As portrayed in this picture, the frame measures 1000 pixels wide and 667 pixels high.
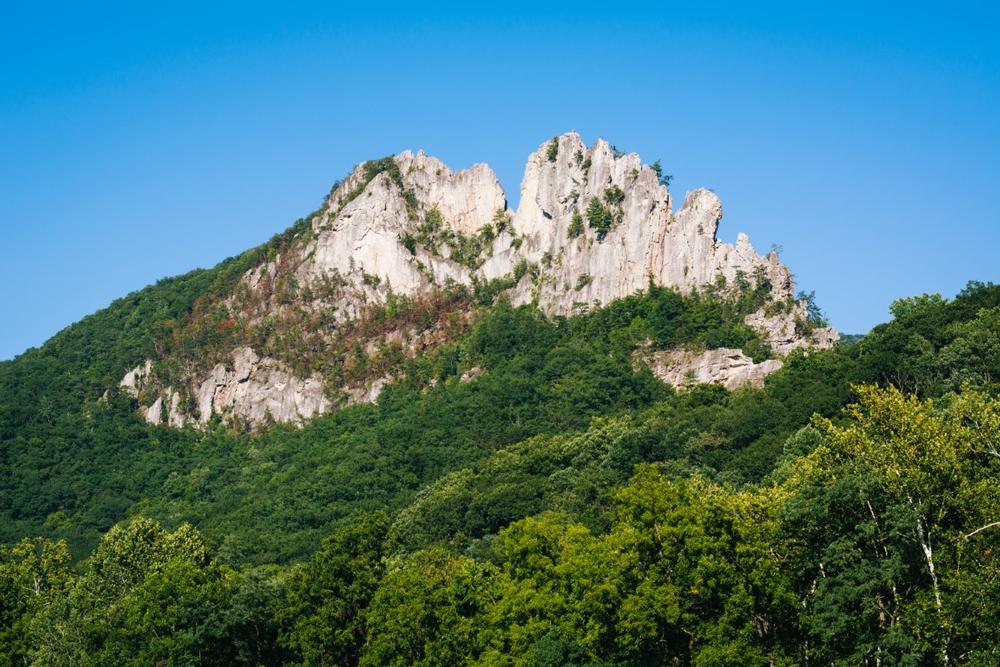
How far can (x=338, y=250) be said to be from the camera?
14838cm

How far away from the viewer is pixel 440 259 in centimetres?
14588

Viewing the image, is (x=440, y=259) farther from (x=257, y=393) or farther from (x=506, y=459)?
(x=506, y=459)

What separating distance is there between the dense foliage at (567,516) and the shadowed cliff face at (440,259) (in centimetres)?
444

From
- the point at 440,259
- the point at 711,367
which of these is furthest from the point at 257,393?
the point at 711,367

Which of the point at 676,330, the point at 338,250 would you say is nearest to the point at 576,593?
the point at 676,330

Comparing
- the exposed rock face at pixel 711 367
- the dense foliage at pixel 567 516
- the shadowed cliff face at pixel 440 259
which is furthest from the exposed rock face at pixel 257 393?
the exposed rock face at pixel 711 367

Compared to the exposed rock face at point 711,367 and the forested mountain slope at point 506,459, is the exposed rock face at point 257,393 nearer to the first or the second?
the forested mountain slope at point 506,459

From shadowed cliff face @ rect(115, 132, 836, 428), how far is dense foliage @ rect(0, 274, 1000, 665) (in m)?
4.44

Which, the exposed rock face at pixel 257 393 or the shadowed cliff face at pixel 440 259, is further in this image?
the exposed rock face at pixel 257 393

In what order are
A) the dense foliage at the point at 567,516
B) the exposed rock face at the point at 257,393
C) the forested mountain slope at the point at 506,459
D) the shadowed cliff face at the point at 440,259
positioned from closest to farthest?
1. the dense foliage at the point at 567,516
2. the forested mountain slope at the point at 506,459
3. the shadowed cliff face at the point at 440,259
4. the exposed rock face at the point at 257,393

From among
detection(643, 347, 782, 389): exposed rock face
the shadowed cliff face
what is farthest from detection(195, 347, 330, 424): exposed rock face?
detection(643, 347, 782, 389): exposed rock face

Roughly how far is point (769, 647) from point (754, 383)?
2652 inches

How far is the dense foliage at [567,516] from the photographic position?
40.5m

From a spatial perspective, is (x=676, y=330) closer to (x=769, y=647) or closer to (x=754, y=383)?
(x=754, y=383)
